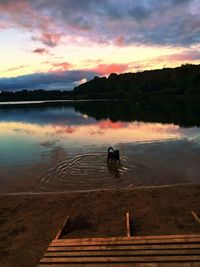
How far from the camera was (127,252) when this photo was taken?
22.8 feet

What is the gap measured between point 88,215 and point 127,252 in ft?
12.6

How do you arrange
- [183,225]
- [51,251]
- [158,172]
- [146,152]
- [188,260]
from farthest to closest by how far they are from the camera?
[146,152], [158,172], [183,225], [51,251], [188,260]

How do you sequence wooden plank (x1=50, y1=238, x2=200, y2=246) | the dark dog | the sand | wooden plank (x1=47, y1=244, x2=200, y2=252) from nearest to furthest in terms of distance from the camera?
wooden plank (x1=47, y1=244, x2=200, y2=252) < wooden plank (x1=50, y1=238, x2=200, y2=246) < the sand < the dark dog

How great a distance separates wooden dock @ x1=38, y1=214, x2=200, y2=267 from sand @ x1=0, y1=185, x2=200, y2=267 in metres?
1.12

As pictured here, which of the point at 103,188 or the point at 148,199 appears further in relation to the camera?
the point at 103,188

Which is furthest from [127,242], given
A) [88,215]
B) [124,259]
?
[88,215]

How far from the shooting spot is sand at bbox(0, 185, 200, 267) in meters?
8.91

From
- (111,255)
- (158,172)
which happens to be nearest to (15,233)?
(111,255)

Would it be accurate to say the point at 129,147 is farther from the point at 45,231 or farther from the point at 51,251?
the point at 51,251

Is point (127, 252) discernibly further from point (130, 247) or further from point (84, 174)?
point (84, 174)

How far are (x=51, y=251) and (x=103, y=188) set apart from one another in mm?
6936

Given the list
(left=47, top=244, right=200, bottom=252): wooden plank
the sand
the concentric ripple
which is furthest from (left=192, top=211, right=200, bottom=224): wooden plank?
the concentric ripple

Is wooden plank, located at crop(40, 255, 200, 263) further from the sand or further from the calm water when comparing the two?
the calm water

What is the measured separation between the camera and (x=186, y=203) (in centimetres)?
1141
